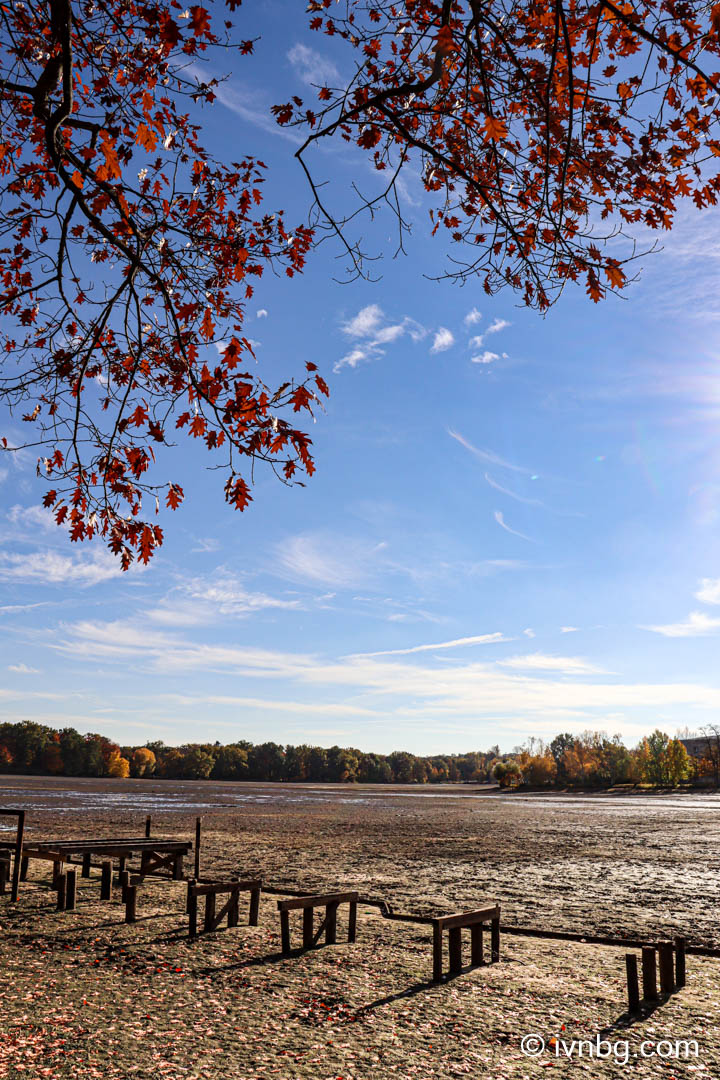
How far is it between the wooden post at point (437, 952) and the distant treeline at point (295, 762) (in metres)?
117

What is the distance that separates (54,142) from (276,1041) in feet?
28.3

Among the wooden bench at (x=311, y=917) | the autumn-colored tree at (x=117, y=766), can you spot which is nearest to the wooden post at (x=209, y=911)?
the wooden bench at (x=311, y=917)

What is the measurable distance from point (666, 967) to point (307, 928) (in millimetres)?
5082

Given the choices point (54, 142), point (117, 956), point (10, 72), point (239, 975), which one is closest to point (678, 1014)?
point (239, 975)

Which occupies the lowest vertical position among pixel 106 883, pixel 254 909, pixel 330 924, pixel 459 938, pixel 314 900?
pixel 106 883

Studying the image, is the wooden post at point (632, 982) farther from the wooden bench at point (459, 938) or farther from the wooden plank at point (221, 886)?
the wooden plank at point (221, 886)

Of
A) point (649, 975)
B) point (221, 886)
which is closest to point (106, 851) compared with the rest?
point (221, 886)

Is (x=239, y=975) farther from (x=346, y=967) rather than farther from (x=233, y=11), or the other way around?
(x=233, y=11)

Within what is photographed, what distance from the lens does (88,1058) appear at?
21.9 feet

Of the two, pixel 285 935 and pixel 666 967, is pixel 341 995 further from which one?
pixel 666 967

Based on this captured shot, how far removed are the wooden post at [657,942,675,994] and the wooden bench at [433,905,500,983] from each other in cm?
227

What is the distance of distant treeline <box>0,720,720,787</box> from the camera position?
392 ft

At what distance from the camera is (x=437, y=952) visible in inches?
358

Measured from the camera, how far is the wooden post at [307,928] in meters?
10.6
